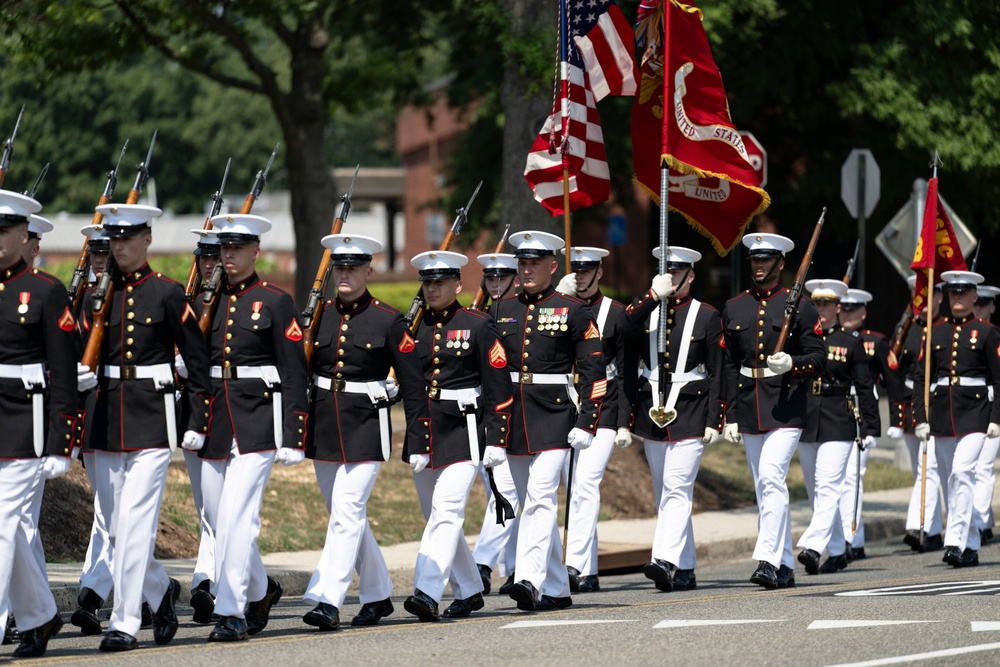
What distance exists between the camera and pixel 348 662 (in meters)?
7.98

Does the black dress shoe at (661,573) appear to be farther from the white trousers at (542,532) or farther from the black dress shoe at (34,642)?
the black dress shoe at (34,642)

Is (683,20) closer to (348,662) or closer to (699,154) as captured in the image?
(699,154)

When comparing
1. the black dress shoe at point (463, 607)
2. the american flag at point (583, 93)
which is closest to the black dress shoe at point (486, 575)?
the black dress shoe at point (463, 607)

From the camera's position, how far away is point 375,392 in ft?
30.9

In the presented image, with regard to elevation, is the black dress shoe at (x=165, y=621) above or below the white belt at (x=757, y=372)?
below

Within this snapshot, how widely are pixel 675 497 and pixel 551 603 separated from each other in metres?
1.49

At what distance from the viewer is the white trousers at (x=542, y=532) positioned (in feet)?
33.5

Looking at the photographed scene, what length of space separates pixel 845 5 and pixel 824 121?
8.03 ft

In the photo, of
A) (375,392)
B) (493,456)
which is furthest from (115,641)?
(493,456)

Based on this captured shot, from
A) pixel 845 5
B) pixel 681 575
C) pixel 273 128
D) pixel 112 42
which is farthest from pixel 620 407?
pixel 273 128

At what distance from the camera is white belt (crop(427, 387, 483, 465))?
388 inches

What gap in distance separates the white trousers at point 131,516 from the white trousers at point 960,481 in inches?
272

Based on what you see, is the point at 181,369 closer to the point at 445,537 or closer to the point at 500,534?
the point at 445,537

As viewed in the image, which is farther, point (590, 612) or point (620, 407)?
point (620, 407)
